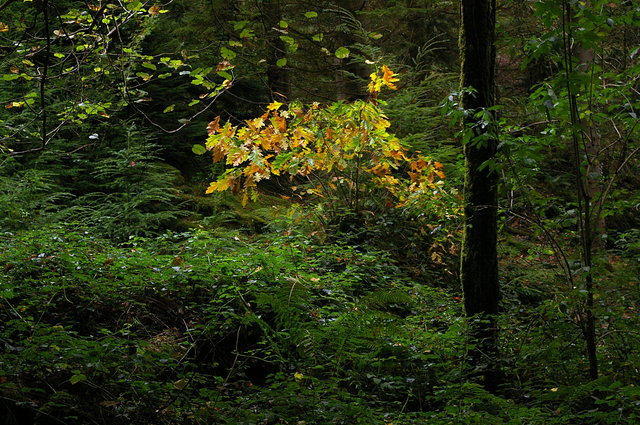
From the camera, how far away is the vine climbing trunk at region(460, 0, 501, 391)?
13.6 feet

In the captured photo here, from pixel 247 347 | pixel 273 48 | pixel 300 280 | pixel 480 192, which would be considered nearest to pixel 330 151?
pixel 300 280

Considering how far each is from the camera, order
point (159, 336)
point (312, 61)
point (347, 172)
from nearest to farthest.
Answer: point (159, 336), point (347, 172), point (312, 61)

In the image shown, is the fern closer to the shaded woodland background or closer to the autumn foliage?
the shaded woodland background

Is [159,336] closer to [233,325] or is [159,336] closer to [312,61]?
[233,325]

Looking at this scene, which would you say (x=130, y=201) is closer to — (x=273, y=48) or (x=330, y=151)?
(x=330, y=151)

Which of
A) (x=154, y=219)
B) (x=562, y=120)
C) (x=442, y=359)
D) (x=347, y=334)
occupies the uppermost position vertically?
(x=562, y=120)

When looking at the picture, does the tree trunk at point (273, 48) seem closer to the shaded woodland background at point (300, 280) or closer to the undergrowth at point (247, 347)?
the shaded woodland background at point (300, 280)

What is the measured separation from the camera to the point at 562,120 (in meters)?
4.16

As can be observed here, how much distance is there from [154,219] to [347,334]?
13.8 feet

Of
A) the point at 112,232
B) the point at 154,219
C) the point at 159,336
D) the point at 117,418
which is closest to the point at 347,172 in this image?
the point at 154,219

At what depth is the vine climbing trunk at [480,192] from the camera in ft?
13.6

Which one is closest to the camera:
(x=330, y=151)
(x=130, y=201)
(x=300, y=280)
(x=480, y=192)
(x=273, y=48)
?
(x=480, y=192)

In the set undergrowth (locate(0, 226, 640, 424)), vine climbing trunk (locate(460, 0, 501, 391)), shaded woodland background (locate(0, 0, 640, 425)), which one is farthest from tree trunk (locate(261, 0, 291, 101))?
vine climbing trunk (locate(460, 0, 501, 391))

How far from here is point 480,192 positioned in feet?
13.7
